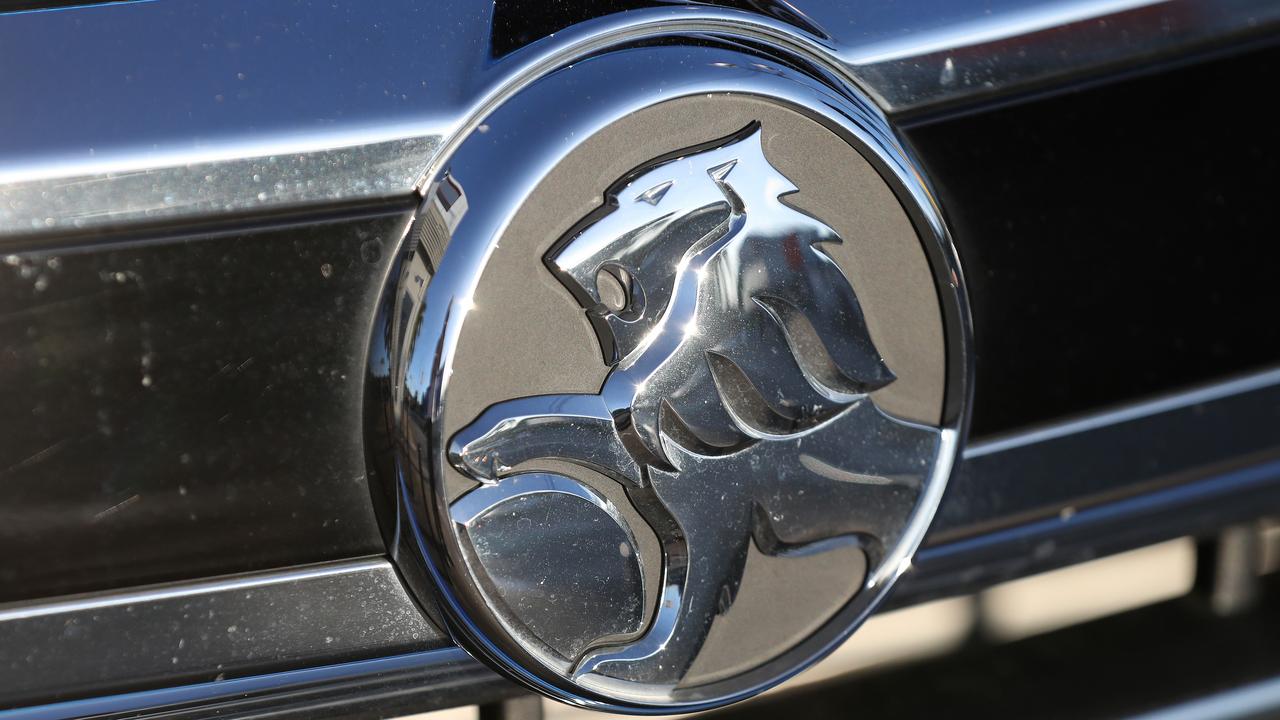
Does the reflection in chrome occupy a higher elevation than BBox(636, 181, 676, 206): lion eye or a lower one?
lower

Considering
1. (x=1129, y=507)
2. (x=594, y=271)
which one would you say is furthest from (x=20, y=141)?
(x=1129, y=507)

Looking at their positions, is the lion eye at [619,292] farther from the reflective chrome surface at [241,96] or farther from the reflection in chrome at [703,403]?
the reflective chrome surface at [241,96]

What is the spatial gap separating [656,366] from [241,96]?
0.23 meters

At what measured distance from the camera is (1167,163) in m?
0.76

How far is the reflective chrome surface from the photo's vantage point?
21.7 inches

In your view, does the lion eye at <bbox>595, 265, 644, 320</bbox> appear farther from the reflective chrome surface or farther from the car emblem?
the reflective chrome surface

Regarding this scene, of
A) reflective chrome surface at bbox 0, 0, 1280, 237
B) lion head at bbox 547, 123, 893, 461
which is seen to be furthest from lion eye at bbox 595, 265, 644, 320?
reflective chrome surface at bbox 0, 0, 1280, 237

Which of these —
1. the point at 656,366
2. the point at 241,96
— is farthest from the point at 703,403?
the point at 241,96

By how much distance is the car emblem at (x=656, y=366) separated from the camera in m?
0.59

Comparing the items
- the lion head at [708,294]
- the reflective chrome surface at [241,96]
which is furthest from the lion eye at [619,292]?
the reflective chrome surface at [241,96]

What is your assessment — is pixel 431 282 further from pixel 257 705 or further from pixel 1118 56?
pixel 1118 56

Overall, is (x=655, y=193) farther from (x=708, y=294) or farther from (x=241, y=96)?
(x=241, y=96)

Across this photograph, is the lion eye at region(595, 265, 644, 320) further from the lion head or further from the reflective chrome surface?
the reflective chrome surface

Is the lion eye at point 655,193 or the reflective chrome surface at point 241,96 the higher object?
the lion eye at point 655,193
